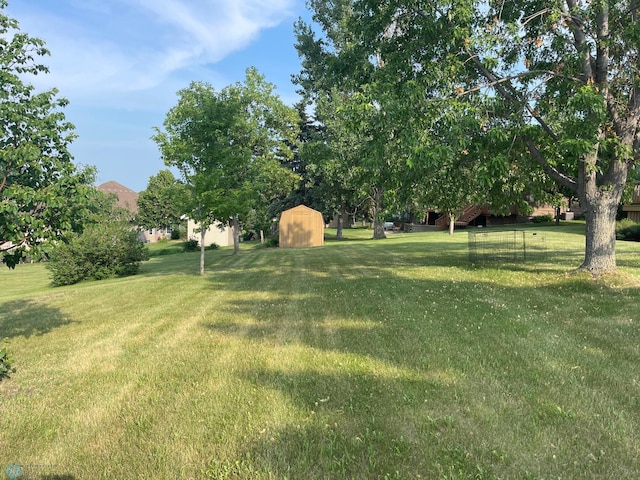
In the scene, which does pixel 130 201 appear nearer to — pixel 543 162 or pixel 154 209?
pixel 154 209

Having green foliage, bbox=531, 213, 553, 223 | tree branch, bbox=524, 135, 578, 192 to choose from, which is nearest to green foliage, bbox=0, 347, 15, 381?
tree branch, bbox=524, 135, 578, 192

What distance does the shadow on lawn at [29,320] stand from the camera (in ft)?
25.9

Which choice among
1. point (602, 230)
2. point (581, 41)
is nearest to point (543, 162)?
point (602, 230)

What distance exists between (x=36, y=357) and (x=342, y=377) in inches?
178

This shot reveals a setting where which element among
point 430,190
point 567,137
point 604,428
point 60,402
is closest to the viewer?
point 604,428

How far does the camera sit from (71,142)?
5.83 m

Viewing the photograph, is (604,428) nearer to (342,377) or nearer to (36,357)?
(342,377)

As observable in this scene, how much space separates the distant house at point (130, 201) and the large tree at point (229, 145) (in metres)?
36.7

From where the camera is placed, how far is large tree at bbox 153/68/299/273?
15.7m

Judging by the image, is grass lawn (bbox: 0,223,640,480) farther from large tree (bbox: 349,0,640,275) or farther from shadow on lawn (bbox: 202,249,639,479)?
large tree (bbox: 349,0,640,275)

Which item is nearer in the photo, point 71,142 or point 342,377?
point 342,377

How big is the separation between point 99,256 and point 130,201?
196 ft

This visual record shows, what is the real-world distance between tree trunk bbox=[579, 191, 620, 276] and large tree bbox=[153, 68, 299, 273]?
1145cm

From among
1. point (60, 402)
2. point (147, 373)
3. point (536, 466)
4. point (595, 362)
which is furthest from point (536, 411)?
point (60, 402)
